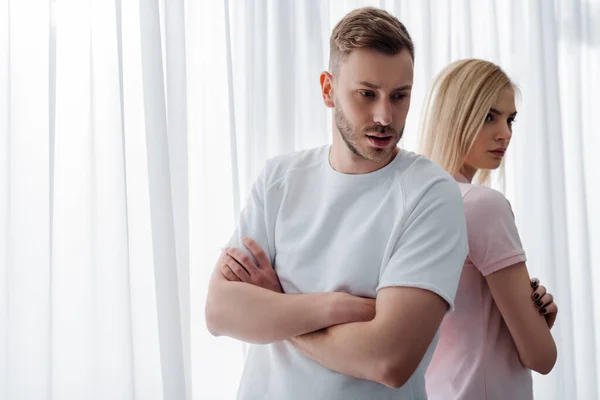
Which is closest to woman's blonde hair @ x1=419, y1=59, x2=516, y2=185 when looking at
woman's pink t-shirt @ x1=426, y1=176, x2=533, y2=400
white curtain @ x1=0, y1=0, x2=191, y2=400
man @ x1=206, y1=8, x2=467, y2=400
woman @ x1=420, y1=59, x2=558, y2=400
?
woman @ x1=420, y1=59, x2=558, y2=400

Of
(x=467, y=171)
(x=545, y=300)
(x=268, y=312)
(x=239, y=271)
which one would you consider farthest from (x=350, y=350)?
(x=467, y=171)

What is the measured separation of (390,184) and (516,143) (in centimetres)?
131

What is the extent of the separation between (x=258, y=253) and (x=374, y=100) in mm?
370

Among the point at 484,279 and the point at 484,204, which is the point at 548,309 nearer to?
the point at 484,279

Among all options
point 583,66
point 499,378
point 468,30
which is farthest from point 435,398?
point 583,66

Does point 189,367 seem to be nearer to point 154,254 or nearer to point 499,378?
point 154,254

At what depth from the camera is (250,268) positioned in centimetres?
128

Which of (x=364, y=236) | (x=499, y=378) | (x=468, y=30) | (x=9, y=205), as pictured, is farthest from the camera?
(x=468, y=30)

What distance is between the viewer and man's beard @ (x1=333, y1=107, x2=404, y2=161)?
1.24 m

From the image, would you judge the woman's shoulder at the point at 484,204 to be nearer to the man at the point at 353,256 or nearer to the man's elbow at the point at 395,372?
the man at the point at 353,256

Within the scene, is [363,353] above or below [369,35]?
below

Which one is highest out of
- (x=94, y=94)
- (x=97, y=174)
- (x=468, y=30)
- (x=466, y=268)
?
(x=468, y=30)

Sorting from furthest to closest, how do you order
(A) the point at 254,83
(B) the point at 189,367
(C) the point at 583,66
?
(C) the point at 583,66 < (A) the point at 254,83 < (B) the point at 189,367

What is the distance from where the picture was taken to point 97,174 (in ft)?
5.63
